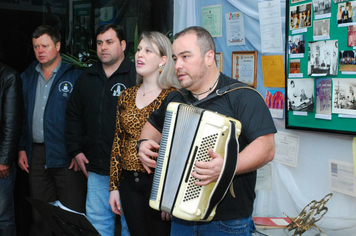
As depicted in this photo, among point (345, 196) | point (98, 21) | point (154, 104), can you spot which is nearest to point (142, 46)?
point (154, 104)

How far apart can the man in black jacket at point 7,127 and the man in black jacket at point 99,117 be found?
429 millimetres

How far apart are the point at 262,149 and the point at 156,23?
9.49ft

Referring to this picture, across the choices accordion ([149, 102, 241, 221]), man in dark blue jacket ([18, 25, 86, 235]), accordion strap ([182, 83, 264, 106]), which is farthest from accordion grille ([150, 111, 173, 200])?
man in dark blue jacket ([18, 25, 86, 235])

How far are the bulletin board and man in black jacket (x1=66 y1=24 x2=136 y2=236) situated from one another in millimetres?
1265

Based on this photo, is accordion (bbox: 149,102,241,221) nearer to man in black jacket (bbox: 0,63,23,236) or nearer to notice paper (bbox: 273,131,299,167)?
notice paper (bbox: 273,131,299,167)

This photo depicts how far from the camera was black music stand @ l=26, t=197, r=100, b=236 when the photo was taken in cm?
Answer: 223

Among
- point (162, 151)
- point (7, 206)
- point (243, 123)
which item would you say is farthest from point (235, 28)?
point (7, 206)

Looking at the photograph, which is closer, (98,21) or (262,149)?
(262,149)

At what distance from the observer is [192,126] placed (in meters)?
1.84

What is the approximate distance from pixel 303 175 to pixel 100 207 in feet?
5.10

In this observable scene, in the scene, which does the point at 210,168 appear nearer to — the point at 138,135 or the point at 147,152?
the point at 147,152

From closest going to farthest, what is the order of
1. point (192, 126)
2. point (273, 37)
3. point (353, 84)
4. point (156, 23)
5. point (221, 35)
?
point (192, 126), point (353, 84), point (273, 37), point (221, 35), point (156, 23)

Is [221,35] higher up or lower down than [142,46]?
higher up

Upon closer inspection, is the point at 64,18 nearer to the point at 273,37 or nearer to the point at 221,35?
the point at 221,35
